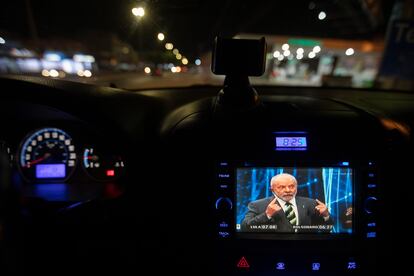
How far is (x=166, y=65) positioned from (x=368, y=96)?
2.07 meters

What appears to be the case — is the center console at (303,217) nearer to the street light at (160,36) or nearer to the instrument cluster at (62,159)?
the instrument cluster at (62,159)

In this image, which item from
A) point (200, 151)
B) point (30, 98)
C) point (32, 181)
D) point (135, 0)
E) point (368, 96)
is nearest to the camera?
point (200, 151)

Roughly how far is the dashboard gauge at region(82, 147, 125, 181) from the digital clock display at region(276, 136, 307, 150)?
41.8 inches

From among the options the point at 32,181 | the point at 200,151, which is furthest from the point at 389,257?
the point at 32,181

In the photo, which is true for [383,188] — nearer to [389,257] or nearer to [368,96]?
[389,257]

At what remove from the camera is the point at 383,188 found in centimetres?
228

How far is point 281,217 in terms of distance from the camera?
226 cm

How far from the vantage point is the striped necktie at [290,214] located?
88.9 inches

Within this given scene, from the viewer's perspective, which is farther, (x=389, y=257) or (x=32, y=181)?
(x=32, y=181)

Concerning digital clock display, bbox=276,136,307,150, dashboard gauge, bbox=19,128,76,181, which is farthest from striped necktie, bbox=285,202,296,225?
dashboard gauge, bbox=19,128,76,181

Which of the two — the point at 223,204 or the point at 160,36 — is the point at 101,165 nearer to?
the point at 223,204

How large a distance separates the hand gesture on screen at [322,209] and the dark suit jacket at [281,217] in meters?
0.02

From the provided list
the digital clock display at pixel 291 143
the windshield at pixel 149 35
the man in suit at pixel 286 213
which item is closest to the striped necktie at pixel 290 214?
the man in suit at pixel 286 213

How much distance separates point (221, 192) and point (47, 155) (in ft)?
4.14
